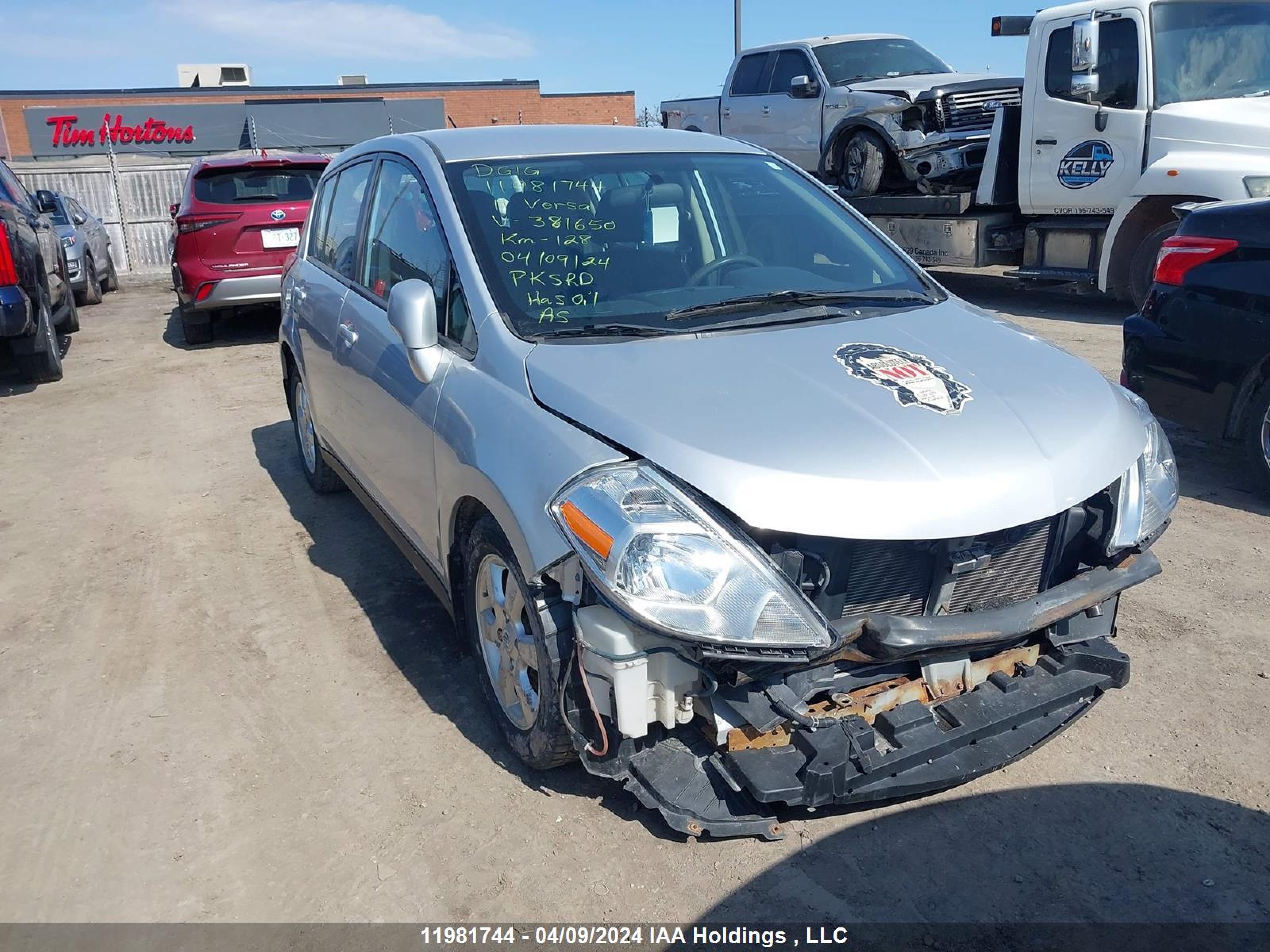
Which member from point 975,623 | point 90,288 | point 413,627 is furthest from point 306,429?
point 90,288

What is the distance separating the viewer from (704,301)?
340cm

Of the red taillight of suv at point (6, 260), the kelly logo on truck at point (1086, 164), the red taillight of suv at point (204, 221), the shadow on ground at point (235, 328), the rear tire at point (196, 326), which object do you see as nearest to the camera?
the red taillight of suv at point (6, 260)

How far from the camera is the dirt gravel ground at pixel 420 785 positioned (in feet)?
8.58

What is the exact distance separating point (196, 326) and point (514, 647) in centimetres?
914

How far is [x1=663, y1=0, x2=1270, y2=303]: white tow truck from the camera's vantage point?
8688mm

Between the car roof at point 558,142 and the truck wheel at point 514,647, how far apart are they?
1487 millimetres

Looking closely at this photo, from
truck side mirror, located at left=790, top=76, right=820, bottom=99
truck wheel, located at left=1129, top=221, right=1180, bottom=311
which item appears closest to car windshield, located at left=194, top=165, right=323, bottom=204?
truck side mirror, located at left=790, top=76, right=820, bottom=99

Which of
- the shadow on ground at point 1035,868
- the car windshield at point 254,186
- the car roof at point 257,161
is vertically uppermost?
the car roof at point 257,161

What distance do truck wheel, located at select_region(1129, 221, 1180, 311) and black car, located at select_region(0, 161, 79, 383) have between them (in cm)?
938

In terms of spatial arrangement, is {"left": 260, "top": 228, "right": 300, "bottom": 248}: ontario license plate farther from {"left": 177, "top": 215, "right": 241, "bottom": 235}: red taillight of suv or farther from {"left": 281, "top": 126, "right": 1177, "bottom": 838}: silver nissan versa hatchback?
{"left": 281, "top": 126, "right": 1177, "bottom": 838}: silver nissan versa hatchback

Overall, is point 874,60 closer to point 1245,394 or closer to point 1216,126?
point 1216,126

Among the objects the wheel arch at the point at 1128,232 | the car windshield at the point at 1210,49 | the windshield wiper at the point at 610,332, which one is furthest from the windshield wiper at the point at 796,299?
the car windshield at the point at 1210,49

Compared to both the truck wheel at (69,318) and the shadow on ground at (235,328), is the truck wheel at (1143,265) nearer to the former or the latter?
the shadow on ground at (235,328)

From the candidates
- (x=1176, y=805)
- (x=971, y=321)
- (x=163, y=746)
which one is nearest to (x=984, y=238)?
(x=971, y=321)
